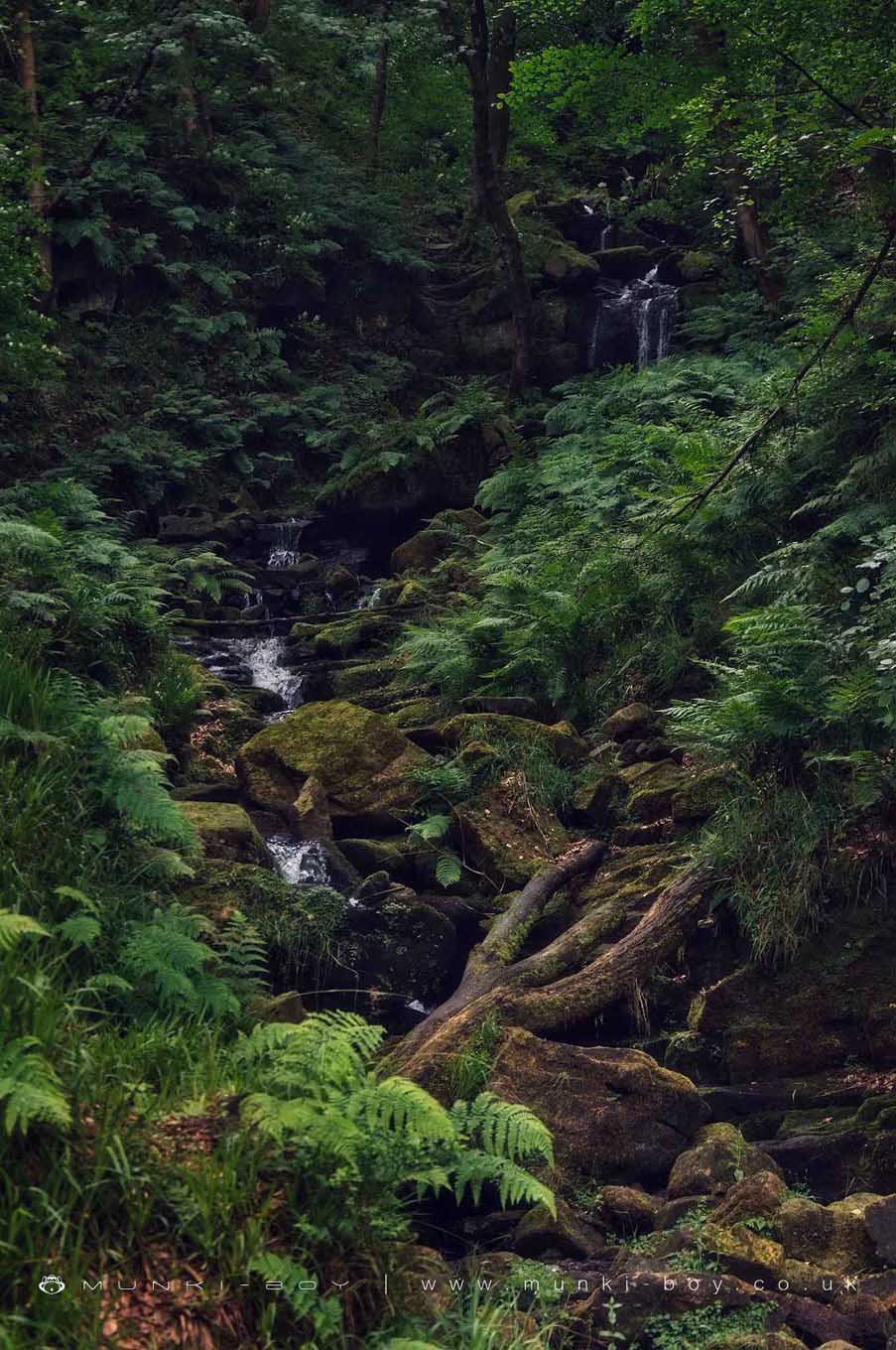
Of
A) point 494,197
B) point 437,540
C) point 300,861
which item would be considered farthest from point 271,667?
point 494,197

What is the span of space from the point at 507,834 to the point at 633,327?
13176 mm

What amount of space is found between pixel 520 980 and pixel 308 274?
16459 mm

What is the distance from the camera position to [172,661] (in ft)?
32.3

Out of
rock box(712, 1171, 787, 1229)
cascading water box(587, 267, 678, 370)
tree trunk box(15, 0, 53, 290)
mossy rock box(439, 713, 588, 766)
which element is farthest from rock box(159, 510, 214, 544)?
rock box(712, 1171, 787, 1229)

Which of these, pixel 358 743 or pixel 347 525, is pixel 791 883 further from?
pixel 347 525

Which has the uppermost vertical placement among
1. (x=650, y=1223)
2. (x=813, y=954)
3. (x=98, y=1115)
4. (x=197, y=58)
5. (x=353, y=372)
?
(x=197, y=58)

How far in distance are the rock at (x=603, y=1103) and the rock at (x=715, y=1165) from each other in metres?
0.24

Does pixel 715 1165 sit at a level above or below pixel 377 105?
below

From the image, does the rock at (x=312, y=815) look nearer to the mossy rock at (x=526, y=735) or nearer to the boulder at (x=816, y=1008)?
the mossy rock at (x=526, y=735)

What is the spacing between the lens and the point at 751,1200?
16.1ft

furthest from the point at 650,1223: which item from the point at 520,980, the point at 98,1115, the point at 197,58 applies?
the point at 197,58

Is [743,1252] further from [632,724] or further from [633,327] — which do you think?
[633,327]

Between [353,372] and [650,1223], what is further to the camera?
[353,372]

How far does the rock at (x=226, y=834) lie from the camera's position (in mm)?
7766
